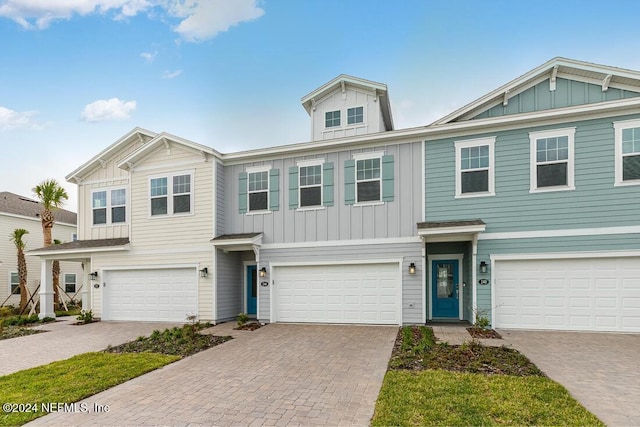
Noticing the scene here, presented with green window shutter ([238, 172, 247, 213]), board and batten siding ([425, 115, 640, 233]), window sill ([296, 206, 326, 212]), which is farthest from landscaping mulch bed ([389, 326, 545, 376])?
green window shutter ([238, 172, 247, 213])

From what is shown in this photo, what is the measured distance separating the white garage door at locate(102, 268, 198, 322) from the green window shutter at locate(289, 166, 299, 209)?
13.8ft

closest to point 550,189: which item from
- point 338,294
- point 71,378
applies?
point 338,294

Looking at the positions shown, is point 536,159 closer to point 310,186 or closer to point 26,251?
point 310,186

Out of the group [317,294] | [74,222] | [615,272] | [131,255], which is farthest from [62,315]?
[615,272]

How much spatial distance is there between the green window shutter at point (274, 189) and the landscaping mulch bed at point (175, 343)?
4501 millimetres

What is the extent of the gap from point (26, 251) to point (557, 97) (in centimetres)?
2341

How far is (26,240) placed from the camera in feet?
68.0

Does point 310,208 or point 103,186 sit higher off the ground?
point 103,186

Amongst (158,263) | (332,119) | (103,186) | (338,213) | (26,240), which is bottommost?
(158,263)

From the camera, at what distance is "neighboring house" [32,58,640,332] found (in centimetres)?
965

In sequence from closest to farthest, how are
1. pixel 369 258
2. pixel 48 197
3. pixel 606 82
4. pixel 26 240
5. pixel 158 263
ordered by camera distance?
1. pixel 606 82
2. pixel 369 258
3. pixel 158 263
4. pixel 48 197
5. pixel 26 240

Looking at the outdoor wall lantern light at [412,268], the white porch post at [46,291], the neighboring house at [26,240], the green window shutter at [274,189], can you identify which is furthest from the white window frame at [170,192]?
the neighboring house at [26,240]

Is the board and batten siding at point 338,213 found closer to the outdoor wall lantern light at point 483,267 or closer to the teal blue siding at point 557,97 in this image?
the outdoor wall lantern light at point 483,267

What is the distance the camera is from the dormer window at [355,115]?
12.7 metres
